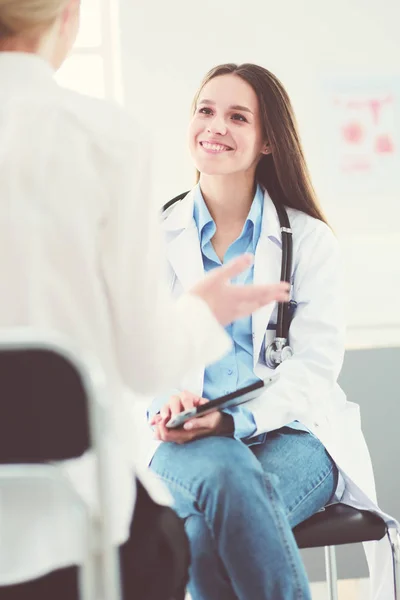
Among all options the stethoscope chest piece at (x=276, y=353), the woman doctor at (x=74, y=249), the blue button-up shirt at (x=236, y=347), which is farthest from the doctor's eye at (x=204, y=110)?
the woman doctor at (x=74, y=249)

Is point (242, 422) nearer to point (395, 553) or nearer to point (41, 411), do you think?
point (395, 553)

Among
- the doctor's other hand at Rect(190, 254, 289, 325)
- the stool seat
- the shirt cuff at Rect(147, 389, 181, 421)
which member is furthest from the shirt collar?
the doctor's other hand at Rect(190, 254, 289, 325)

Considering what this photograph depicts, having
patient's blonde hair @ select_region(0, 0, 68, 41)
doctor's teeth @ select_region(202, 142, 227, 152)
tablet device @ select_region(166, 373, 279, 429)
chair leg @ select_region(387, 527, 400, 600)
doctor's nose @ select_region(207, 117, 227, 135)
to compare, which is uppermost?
patient's blonde hair @ select_region(0, 0, 68, 41)

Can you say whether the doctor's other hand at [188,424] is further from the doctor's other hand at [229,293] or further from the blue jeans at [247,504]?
the doctor's other hand at [229,293]

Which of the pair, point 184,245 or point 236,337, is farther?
point 184,245

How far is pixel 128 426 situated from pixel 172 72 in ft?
6.22

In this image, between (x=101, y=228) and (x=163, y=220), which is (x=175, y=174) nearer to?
(x=163, y=220)

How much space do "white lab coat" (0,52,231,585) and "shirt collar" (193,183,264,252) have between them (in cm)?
97

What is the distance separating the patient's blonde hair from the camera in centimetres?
92

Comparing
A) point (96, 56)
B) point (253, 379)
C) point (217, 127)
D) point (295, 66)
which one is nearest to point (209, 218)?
point (217, 127)

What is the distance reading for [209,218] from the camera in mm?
1935

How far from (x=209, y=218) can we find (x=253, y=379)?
0.43 meters

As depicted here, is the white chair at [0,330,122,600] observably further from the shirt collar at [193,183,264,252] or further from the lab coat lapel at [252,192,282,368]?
the shirt collar at [193,183,264,252]

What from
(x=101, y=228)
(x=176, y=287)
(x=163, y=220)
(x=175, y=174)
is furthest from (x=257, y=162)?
(x=101, y=228)
